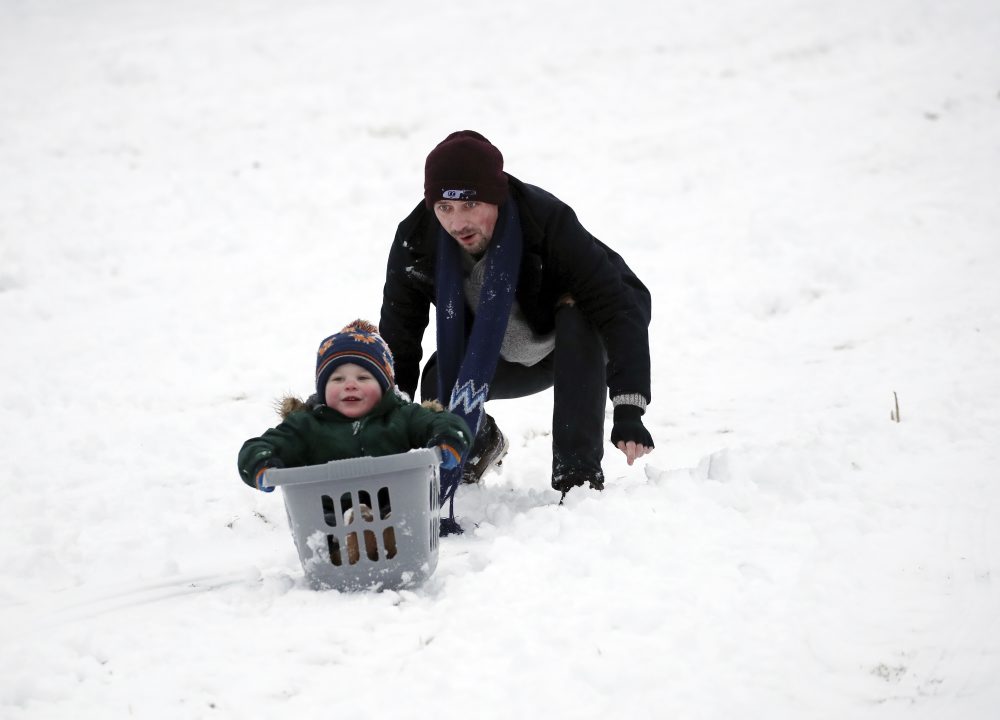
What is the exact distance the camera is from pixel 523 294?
3.13m

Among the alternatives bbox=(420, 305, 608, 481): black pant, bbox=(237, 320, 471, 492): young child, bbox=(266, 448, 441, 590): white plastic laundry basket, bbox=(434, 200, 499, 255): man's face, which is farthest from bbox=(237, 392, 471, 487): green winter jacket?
bbox=(434, 200, 499, 255): man's face

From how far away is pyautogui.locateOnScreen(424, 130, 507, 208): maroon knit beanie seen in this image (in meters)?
2.86

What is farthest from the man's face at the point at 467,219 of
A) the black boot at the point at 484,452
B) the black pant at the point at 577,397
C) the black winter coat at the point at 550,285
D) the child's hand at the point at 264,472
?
the child's hand at the point at 264,472

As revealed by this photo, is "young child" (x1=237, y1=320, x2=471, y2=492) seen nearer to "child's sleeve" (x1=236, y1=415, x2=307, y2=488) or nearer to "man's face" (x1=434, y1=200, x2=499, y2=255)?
"child's sleeve" (x1=236, y1=415, x2=307, y2=488)

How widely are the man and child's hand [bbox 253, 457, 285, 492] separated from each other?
719 mm

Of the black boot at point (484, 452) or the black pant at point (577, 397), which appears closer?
the black pant at point (577, 397)

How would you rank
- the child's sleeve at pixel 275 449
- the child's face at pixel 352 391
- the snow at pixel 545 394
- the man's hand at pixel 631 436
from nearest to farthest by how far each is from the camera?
the snow at pixel 545 394 < the child's sleeve at pixel 275 449 < the child's face at pixel 352 391 < the man's hand at pixel 631 436

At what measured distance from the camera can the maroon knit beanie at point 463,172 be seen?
286 centimetres

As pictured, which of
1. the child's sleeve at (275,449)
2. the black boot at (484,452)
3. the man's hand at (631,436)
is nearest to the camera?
the child's sleeve at (275,449)

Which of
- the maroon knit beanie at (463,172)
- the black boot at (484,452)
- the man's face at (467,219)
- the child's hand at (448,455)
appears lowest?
the black boot at (484,452)

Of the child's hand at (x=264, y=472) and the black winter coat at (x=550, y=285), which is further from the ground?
the black winter coat at (x=550, y=285)

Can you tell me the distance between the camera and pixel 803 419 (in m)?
4.03

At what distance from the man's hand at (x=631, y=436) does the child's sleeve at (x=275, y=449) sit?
0.94 m

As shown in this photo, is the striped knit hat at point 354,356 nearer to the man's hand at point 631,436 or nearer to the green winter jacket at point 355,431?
the green winter jacket at point 355,431
